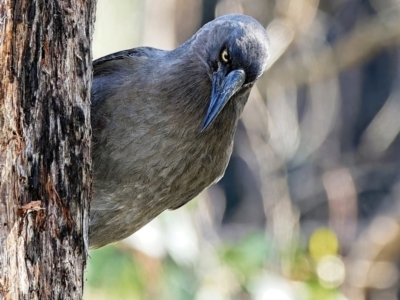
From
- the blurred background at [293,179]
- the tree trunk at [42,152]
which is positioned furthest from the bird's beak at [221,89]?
the blurred background at [293,179]

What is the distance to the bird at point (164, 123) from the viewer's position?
13.2 feet

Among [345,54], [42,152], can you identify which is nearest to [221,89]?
[42,152]

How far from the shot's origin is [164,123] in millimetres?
4039

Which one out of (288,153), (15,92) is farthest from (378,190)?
(15,92)

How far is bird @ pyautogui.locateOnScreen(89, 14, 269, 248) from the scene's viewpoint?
4023mm

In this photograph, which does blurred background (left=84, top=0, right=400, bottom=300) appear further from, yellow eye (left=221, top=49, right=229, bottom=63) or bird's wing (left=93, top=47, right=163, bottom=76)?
yellow eye (left=221, top=49, right=229, bottom=63)

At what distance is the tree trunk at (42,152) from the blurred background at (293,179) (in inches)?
106

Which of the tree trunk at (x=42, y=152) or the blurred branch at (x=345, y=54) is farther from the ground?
the blurred branch at (x=345, y=54)

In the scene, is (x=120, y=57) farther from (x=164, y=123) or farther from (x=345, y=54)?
(x=345, y=54)

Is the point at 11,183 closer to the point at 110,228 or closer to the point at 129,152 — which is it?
the point at 129,152

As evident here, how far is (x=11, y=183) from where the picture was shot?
2682 mm

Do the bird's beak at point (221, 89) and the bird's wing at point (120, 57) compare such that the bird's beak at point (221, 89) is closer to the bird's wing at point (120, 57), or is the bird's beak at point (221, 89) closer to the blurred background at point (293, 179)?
the bird's wing at point (120, 57)

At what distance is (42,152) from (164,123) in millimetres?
1284

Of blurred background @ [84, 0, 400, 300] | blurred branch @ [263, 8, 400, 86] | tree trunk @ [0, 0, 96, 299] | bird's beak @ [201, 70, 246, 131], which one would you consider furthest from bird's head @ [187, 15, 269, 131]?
blurred branch @ [263, 8, 400, 86]
